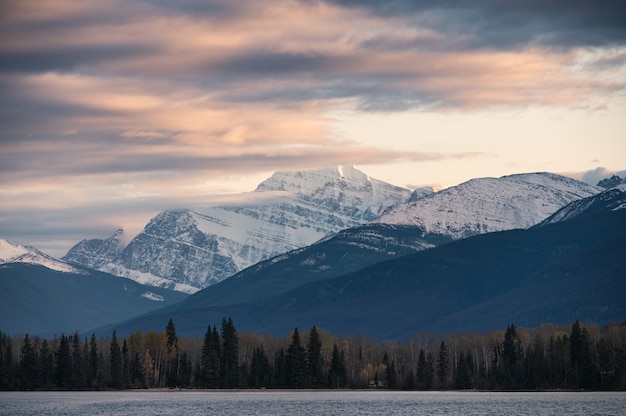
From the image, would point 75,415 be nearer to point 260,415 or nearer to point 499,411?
point 260,415

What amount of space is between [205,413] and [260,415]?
10.3 m

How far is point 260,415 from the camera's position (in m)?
192

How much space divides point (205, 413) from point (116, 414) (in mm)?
14156

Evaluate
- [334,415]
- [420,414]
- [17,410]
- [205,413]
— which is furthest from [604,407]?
[17,410]

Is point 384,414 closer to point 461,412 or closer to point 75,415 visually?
point 461,412

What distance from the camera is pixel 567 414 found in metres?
186

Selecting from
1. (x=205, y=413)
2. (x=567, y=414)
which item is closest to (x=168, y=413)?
(x=205, y=413)

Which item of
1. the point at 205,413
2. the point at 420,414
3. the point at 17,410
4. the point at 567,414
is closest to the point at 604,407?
the point at 567,414

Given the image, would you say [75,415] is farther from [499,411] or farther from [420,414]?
[499,411]

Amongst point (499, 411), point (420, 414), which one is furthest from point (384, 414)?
point (499, 411)

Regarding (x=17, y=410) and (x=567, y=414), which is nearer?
(x=567, y=414)

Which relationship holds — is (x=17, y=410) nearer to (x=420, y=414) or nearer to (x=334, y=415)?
(x=334, y=415)

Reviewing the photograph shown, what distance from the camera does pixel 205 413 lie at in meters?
198

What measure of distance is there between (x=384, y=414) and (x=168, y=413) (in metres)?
34.0
